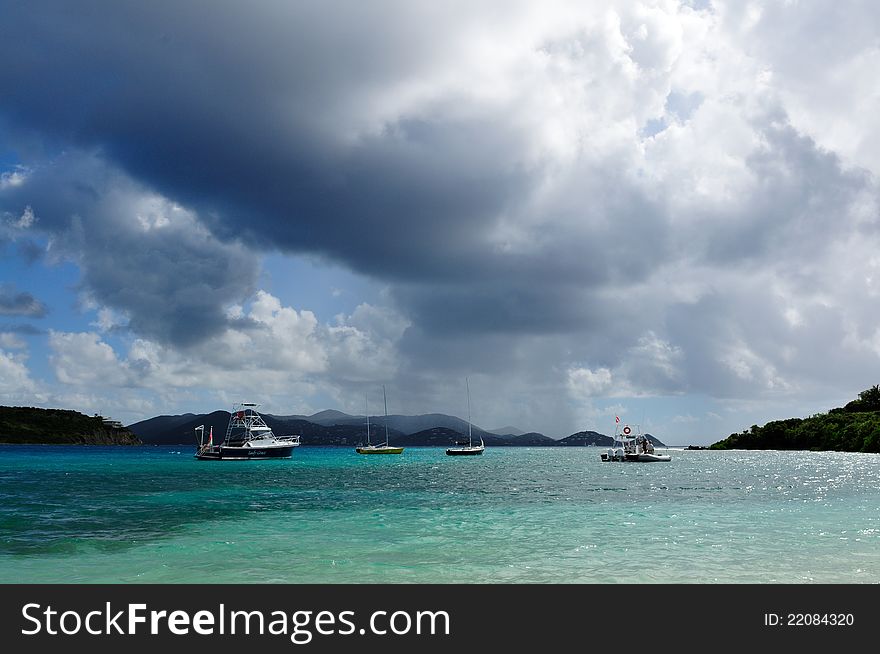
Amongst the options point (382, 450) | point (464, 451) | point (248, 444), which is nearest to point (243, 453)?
point (248, 444)

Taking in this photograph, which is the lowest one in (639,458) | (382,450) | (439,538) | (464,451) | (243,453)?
(382,450)

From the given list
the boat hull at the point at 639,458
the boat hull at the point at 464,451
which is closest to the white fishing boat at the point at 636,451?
the boat hull at the point at 639,458

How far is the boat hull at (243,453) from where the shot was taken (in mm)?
123125

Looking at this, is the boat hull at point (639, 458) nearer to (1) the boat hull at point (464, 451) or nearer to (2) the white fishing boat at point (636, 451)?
(2) the white fishing boat at point (636, 451)

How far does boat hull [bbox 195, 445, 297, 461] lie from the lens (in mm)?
123125

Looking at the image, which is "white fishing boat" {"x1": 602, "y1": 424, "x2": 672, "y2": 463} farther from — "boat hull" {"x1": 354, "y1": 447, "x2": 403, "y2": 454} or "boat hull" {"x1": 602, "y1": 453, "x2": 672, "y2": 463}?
"boat hull" {"x1": 354, "y1": 447, "x2": 403, "y2": 454}

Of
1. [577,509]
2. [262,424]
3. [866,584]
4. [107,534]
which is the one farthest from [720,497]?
[262,424]

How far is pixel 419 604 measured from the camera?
1421 cm

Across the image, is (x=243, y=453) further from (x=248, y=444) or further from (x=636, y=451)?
(x=636, y=451)

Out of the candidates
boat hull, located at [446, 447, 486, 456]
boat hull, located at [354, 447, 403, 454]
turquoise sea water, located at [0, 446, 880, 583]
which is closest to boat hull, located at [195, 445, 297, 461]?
boat hull, located at [354, 447, 403, 454]

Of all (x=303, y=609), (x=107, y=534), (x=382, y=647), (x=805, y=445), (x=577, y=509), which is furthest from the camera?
(x=805, y=445)

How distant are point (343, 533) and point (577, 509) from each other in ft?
58.1

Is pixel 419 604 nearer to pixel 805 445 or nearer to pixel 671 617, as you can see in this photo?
pixel 671 617

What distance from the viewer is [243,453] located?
12456 centimetres
